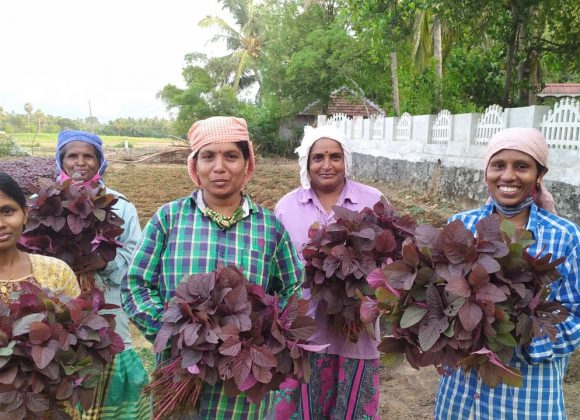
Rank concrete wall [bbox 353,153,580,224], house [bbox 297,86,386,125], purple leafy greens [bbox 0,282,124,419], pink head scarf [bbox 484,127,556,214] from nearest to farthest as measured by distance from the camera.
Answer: purple leafy greens [bbox 0,282,124,419] < pink head scarf [bbox 484,127,556,214] < concrete wall [bbox 353,153,580,224] < house [bbox 297,86,386,125]

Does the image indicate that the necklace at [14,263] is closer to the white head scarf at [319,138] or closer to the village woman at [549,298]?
the white head scarf at [319,138]

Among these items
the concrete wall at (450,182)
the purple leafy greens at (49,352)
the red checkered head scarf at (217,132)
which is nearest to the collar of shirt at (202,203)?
the red checkered head scarf at (217,132)

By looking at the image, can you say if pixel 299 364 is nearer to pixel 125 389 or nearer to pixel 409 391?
pixel 125 389

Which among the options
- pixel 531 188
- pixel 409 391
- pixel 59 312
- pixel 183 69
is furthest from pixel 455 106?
pixel 183 69

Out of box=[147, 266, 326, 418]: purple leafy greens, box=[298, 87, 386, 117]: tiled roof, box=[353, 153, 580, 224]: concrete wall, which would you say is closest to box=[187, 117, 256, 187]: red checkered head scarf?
box=[147, 266, 326, 418]: purple leafy greens

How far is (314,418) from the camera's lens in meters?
2.88

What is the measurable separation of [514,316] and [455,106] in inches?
550

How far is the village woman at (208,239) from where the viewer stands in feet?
6.89

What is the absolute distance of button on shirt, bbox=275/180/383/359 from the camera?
9.17 feet

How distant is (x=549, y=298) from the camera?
6.85ft

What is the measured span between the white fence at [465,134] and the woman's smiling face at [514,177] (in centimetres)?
474

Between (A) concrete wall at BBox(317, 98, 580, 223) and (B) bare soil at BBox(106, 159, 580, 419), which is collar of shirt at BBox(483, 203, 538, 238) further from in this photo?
(A) concrete wall at BBox(317, 98, 580, 223)

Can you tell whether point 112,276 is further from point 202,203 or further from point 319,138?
point 319,138

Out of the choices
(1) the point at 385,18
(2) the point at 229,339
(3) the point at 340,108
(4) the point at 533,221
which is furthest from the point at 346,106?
(2) the point at 229,339
